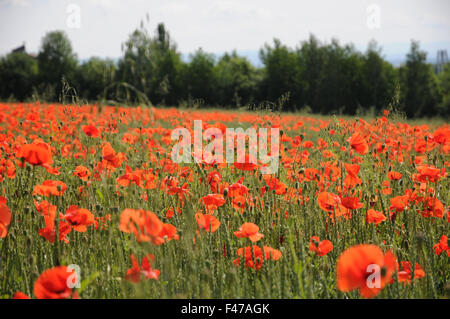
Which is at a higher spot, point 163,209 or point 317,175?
point 317,175

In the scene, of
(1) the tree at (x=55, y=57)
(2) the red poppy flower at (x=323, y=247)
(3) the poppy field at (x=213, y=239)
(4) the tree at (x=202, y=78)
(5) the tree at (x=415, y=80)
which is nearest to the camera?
(3) the poppy field at (x=213, y=239)

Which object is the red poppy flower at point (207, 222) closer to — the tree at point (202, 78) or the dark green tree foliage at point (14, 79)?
the tree at point (202, 78)

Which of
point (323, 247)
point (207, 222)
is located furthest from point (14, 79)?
point (323, 247)

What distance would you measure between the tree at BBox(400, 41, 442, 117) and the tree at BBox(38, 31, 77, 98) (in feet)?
86.4

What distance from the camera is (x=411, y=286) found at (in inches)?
65.7

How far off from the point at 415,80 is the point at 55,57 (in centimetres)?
3187

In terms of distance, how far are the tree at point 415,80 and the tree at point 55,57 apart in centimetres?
2635

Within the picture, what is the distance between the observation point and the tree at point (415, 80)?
2277 centimetres

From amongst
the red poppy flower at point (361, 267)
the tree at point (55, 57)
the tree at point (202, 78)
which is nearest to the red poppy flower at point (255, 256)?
the red poppy flower at point (361, 267)

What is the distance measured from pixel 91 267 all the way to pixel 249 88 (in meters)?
28.2

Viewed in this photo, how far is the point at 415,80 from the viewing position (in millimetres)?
23438
